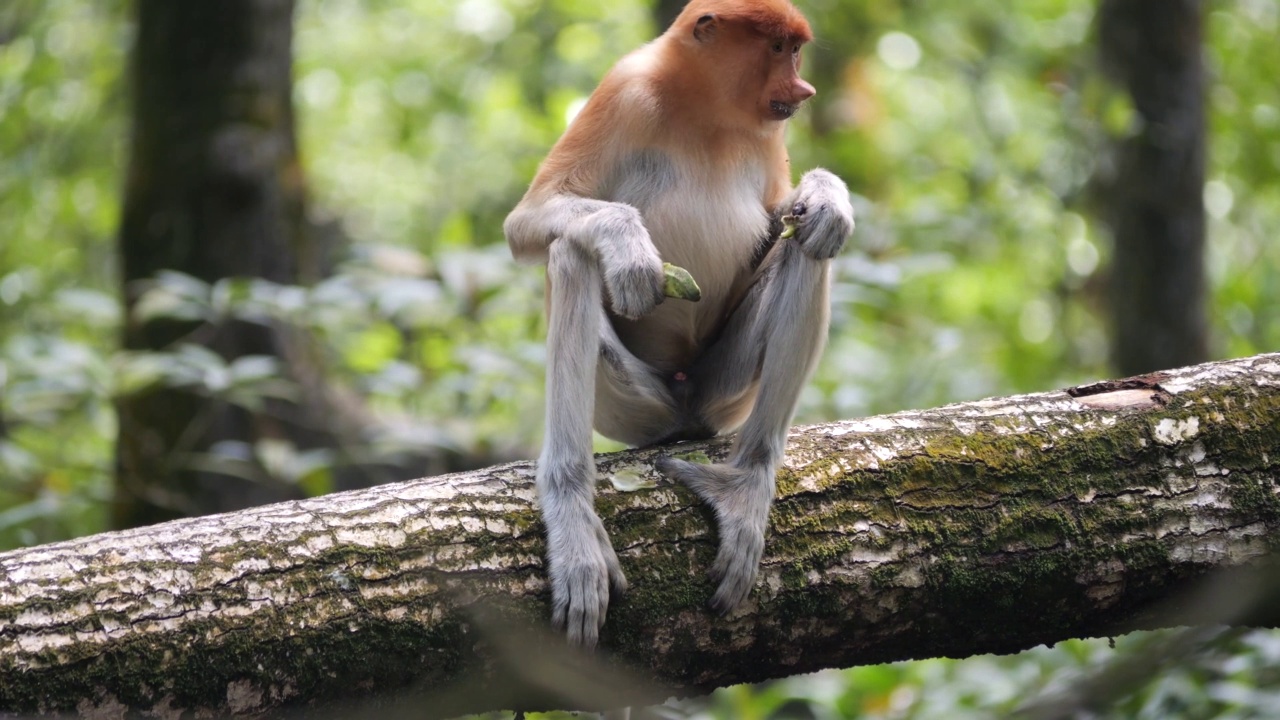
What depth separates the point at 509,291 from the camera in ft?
16.6

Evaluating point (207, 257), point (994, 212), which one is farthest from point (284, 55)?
point (994, 212)

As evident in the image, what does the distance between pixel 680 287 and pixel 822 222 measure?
46cm

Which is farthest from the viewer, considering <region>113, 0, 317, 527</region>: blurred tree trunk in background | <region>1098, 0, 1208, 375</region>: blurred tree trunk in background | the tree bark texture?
<region>1098, 0, 1208, 375</region>: blurred tree trunk in background

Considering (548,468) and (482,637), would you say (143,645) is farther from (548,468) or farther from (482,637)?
(548,468)

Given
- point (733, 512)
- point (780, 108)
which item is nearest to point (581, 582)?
point (733, 512)

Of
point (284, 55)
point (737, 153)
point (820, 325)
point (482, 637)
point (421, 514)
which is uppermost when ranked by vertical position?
point (284, 55)

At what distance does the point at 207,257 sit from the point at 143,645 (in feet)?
12.9

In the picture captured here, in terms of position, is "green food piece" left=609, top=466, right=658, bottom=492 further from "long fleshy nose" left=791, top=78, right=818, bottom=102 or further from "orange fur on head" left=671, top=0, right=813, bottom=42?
"orange fur on head" left=671, top=0, right=813, bottom=42

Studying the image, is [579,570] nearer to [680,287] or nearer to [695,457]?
[695,457]

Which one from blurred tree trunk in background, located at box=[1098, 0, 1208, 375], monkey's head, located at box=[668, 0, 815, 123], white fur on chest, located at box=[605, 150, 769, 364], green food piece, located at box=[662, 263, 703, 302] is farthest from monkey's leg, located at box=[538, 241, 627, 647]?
blurred tree trunk in background, located at box=[1098, 0, 1208, 375]

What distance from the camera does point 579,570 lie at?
97.1 inches

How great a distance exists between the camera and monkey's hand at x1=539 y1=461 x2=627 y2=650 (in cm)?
247

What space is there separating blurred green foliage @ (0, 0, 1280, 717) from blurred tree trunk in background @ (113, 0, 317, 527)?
379mm

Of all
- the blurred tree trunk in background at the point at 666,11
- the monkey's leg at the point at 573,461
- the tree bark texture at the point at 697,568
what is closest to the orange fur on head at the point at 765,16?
the monkey's leg at the point at 573,461
